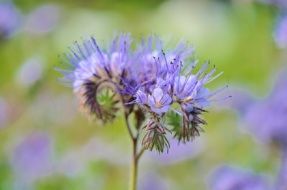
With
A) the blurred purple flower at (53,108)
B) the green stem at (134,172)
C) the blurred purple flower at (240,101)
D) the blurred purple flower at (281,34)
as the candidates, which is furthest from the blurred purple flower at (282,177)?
the blurred purple flower at (53,108)

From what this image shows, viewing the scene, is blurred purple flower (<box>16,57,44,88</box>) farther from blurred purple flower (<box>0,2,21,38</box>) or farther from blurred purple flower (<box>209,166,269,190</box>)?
blurred purple flower (<box>209,166,269,190</box>)

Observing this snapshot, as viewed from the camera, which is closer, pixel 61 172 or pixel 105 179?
pixel 61 172

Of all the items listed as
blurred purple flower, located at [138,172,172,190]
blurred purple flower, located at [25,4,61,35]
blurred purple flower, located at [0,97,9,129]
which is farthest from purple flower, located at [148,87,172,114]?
blurred purple flower, located at [25,4,61,35]

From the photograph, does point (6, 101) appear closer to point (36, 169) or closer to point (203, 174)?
point (36, 169)

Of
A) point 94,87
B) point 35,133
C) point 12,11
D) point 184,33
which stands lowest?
point 94,87

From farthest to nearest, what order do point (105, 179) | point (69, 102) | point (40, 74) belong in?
point (69, 102)
point (105, 179)
point (40, 74)

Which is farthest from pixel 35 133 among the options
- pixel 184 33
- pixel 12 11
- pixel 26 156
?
pixel 184 33

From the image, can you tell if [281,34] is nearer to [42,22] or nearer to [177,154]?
[177,154]
